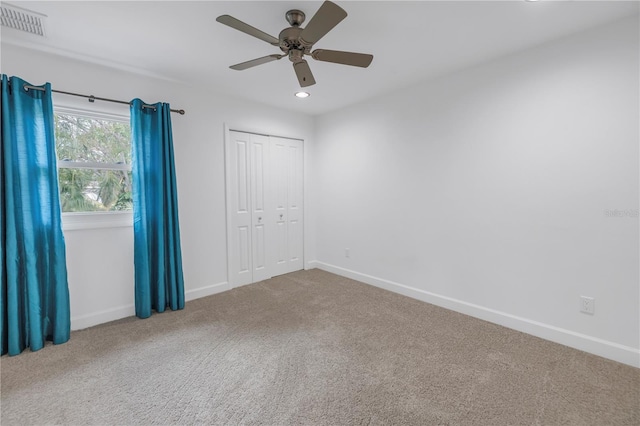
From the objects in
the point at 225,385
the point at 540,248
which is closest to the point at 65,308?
the point at 225,385

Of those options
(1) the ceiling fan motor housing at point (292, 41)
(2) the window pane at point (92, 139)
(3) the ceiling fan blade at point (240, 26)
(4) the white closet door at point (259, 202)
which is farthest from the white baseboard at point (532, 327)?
(2) the window pane at point (92, 139)

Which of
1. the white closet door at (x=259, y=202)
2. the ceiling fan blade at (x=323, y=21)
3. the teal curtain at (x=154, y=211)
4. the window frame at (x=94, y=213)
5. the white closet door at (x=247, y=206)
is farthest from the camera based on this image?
the white closet door at (x=259, y=202)

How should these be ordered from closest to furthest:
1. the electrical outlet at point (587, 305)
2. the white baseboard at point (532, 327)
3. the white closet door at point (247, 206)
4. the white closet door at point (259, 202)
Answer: the white baseboard at point (532, 327)
the electrical outlet at point (587, 305)
the white closet door at point (247, 206)
the white closet door at point (259, 202)

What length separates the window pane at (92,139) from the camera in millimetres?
2627

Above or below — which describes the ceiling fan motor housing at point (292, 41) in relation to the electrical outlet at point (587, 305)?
above

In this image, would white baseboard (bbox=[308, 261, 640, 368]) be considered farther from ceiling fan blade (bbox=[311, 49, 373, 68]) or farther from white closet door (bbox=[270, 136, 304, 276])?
→ ceiling fan blade (bbox=[311, 49, 373, 68])

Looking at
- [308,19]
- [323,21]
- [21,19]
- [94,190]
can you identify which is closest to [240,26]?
[323,21]

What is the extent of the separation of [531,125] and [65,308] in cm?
422

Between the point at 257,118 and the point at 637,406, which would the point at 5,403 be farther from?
the point at 637,406

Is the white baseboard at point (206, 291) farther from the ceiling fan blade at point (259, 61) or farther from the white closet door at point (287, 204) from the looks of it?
the ceiling fan blade at point (259, 61)

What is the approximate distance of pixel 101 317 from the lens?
2.78m

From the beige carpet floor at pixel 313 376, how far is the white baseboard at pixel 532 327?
9 cm

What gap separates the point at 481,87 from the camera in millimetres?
2768

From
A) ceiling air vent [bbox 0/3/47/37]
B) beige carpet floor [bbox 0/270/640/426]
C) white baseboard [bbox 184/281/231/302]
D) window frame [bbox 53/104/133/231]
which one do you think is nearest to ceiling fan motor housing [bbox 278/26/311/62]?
ceiling air vent [bbox 0/3/47/37]
